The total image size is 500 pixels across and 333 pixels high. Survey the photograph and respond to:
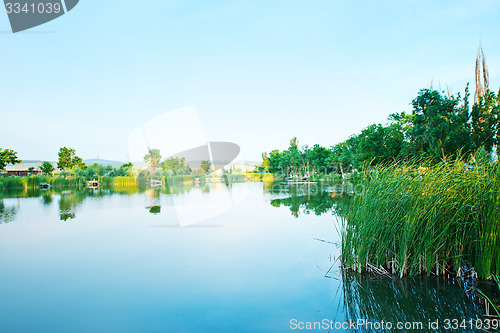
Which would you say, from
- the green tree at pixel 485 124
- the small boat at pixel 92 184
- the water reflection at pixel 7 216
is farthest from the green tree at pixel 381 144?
the small boat at pixel 92 184

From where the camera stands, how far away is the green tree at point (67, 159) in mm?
59469

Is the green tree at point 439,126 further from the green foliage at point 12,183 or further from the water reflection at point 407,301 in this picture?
the green foliage at point 12,183

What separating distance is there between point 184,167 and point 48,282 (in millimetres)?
44282

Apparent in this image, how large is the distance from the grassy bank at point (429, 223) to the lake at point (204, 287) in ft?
1.16

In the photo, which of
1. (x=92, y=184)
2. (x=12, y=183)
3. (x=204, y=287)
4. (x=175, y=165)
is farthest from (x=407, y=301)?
(x=175, y=165)

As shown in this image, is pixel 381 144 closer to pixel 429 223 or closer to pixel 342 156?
pixel 342 156

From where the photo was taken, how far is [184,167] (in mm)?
49094

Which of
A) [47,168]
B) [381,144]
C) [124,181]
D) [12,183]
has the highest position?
[47,168]

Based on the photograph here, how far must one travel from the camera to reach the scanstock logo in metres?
7.60

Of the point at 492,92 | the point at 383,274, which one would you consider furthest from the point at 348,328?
the point at 492,92

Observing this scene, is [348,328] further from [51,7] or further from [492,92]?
[492,92]

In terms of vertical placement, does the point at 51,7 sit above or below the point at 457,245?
above

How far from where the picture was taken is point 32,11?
8.07 meters

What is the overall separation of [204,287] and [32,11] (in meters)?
8.25
